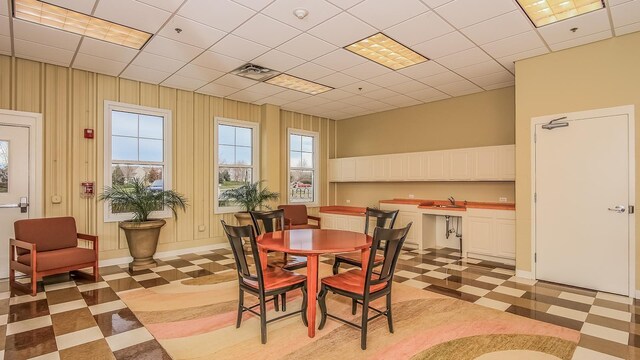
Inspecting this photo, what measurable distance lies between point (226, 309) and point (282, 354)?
116 centimetres

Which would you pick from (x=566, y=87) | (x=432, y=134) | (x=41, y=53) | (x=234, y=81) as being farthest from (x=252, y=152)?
(x=566, y=87)

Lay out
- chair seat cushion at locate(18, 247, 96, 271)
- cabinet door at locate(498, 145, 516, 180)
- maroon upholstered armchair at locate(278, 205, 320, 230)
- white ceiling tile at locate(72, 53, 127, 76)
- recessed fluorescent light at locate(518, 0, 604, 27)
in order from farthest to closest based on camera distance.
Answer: maroon upholstered armchair at locate(278, 205, 320, 230) < cabinet door at locate(498, 145, 516, 180) < white ceiling tile at locate(72, 53, 127, 76) < chair seat cushion at locate(18, 247, 96, 271) < recessed fluorescent light at locate(518, 0, 604, 27)

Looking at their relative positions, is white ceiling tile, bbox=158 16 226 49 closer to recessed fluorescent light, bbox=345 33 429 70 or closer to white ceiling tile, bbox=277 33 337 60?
white ceiling tile, bbox=277 33 337 60

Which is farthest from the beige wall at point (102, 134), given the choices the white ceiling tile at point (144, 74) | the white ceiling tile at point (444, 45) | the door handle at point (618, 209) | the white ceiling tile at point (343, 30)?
the door handle at point (618, 209)

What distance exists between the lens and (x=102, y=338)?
2.90m

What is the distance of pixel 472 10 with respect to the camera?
350 cm

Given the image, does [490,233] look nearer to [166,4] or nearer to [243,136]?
[243,136]

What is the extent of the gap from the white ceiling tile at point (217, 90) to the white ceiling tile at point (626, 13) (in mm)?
5422

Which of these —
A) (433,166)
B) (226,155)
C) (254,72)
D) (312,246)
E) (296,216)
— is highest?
(254,72)

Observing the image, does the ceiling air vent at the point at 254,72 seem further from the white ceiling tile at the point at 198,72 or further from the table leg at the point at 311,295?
the table leg at the point at 311,295

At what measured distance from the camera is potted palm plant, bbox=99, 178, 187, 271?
5.22 metres

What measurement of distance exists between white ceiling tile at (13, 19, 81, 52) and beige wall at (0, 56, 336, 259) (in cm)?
92

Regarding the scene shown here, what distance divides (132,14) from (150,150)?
2.92 meters

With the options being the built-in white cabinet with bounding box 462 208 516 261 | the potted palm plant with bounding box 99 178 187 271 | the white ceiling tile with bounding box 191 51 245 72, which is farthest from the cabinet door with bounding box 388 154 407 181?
the potted palm plant with bounding box 99 178 187 271
